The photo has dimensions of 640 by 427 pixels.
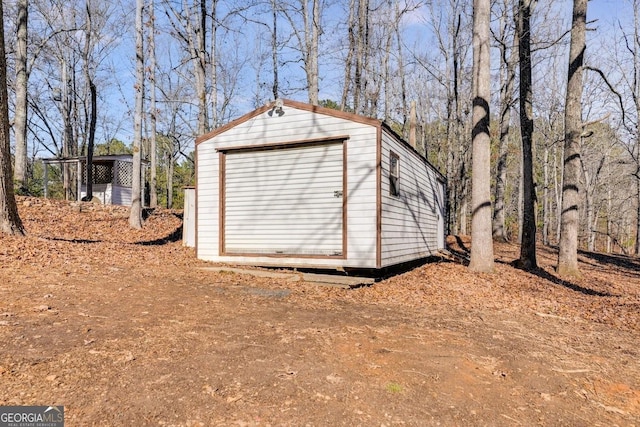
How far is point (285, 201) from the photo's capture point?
8289 mm

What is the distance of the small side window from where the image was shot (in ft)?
26.7

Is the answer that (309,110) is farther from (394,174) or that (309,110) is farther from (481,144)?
(481,144)

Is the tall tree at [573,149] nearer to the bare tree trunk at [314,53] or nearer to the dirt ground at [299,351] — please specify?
the dirt ground at [299,351]

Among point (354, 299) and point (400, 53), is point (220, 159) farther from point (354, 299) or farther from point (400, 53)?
point (400, 53)

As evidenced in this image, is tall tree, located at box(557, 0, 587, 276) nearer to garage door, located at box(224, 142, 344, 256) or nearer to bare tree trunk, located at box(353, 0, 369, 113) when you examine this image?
garage door, located at box(224, 142, 344, 256)

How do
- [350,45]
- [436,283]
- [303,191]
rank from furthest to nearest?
[350,45] < [303,191] < [436,283]

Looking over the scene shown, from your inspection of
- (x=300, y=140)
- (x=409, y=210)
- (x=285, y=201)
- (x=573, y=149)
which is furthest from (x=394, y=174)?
(x=573, y=149)

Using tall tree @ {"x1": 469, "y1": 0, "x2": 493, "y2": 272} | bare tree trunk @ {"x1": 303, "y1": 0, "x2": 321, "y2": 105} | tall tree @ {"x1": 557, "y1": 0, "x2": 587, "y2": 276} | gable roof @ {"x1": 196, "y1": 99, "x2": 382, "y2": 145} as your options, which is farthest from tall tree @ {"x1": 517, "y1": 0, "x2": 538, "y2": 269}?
bare tree trunk @ {"x1": 303, "y1": 0, "x2": 321, "y2": 105}

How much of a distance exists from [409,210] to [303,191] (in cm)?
301

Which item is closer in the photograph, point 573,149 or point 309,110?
point 309,110

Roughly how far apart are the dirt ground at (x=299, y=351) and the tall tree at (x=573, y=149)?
180 centimetres

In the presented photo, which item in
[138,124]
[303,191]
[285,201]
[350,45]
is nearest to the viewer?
[303,191]

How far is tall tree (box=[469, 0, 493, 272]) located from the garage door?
131 inches

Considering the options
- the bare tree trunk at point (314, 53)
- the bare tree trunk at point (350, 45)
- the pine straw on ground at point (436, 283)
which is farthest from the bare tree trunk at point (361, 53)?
the pine straw on ground at point (436, 283)
